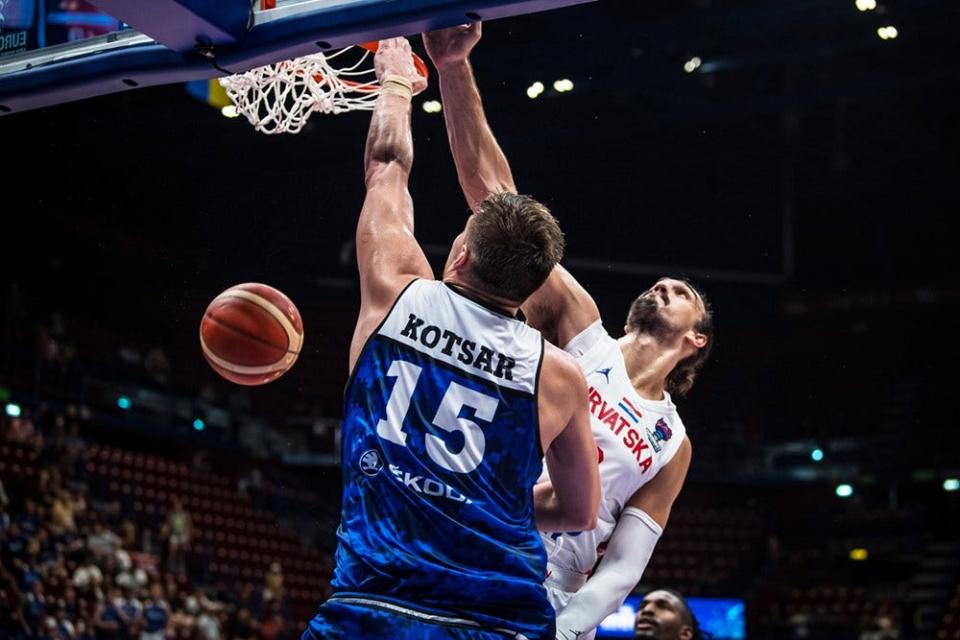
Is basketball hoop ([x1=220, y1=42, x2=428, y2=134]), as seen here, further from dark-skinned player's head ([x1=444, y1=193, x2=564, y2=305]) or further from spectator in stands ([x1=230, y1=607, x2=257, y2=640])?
spectator in stands ([x1=230, y1=607, x2=257, y2=640])

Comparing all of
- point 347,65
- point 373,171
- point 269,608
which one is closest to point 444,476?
point 373,171

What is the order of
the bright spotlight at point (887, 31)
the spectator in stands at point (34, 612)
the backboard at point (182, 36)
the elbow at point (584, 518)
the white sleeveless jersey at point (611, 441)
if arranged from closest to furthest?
the elbow at point (584, 518) < the backboard at point (182, 36) < the white sleeveless jersey at point (611, 441) < the spectator in stands at point (34, 612) < the bright spotlight at point (887, 31)

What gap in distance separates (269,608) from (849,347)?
39.8 ft

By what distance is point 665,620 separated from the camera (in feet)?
17.4

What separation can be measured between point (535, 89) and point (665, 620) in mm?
10951

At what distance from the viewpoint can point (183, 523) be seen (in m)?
15.4

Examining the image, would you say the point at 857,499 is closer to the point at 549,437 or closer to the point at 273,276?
the point at 273,276

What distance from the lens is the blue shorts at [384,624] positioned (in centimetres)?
265

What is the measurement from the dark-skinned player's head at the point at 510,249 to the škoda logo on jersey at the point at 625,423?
3.96ft

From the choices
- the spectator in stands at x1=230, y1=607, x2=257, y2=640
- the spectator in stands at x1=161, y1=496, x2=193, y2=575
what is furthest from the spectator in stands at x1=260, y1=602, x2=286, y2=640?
the spectator in stands at x1=161, y1=496, x2=193, y2=575

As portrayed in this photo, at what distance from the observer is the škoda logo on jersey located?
409cm

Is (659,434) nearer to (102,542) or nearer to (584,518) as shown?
(584,518)

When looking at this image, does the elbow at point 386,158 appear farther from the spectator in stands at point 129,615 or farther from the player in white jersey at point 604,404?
the spectator in stands at point 129,615

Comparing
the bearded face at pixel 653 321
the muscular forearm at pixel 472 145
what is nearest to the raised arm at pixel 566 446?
the muscular forearm at pixel 472 145
